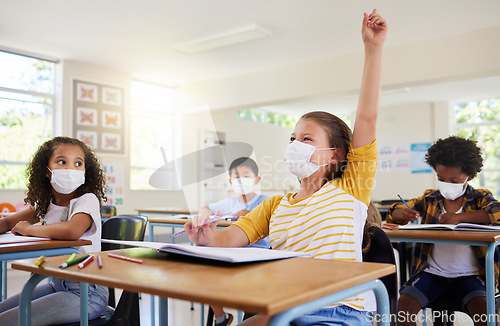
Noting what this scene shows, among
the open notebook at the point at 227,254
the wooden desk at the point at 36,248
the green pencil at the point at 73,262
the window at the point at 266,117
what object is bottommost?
the wooden desk at the point at 36,248

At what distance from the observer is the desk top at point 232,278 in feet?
1.98

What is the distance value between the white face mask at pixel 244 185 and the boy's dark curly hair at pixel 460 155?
4.27 feet

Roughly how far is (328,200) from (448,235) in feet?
2.52

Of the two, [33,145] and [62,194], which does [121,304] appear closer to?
[62,194]

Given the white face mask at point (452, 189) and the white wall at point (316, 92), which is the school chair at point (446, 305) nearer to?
the white face mask at point (452, 189)

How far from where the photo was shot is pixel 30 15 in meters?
4.67

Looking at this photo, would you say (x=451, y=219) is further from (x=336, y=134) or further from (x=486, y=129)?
(x=486, y=129)

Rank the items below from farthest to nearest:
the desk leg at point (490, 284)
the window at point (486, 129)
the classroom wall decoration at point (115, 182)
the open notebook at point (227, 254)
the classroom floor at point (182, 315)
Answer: the window at point (486, 129), the classroom wall decoration at point (115, 182), the classroom floor at point (182, 315), the desk leg at point (490, 284), the open notebook at point (227, 254)

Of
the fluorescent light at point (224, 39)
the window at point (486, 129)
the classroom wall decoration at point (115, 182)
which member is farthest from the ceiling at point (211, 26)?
the window at point (486, 129)

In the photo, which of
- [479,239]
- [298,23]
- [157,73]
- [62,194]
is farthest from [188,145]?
[479,239]

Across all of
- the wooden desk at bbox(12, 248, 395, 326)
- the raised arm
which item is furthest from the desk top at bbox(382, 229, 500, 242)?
the wooden desk at bbox(12, 248, 395, 326)

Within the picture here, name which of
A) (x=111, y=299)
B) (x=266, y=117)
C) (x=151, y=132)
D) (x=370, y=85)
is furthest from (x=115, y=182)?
(x=370, y=85)

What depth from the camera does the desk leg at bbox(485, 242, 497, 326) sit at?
1.61 meters

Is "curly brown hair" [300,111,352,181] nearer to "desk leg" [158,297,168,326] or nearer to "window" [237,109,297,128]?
"desk leg" [158,297,168,326]
